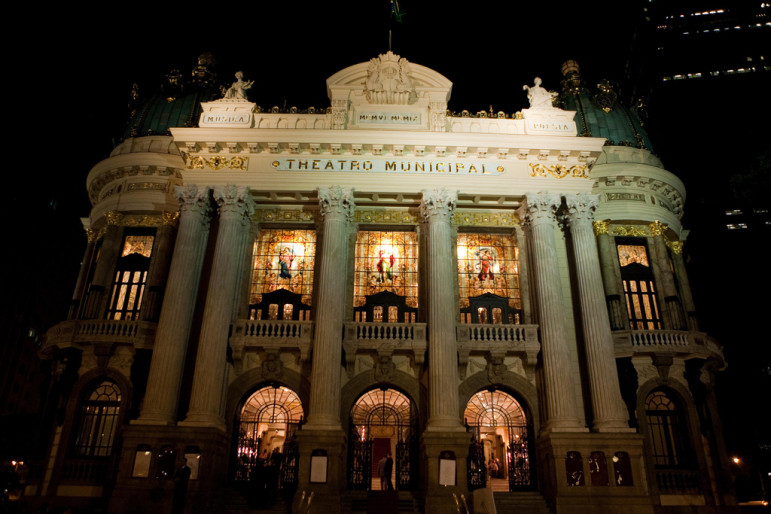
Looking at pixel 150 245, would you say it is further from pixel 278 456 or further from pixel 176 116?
pixel 278 456

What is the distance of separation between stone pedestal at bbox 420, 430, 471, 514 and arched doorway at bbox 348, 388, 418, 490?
1670mm

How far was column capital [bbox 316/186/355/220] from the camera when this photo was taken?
76.0ft

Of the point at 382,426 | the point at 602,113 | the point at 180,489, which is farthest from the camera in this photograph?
the point at 602,113

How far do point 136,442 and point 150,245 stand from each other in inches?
382

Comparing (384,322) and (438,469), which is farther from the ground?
(384,322)

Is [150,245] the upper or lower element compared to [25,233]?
lower

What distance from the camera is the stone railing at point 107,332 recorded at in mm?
22203

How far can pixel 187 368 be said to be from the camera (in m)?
21.5

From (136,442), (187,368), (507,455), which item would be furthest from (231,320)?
(507,455)

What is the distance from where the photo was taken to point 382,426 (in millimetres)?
22203

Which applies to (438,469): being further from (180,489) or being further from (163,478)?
(163,478)

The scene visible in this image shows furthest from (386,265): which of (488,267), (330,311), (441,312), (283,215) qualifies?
(283,215)

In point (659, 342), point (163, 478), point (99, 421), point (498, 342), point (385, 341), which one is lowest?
point (163, 478)

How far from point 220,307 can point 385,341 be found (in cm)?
668
